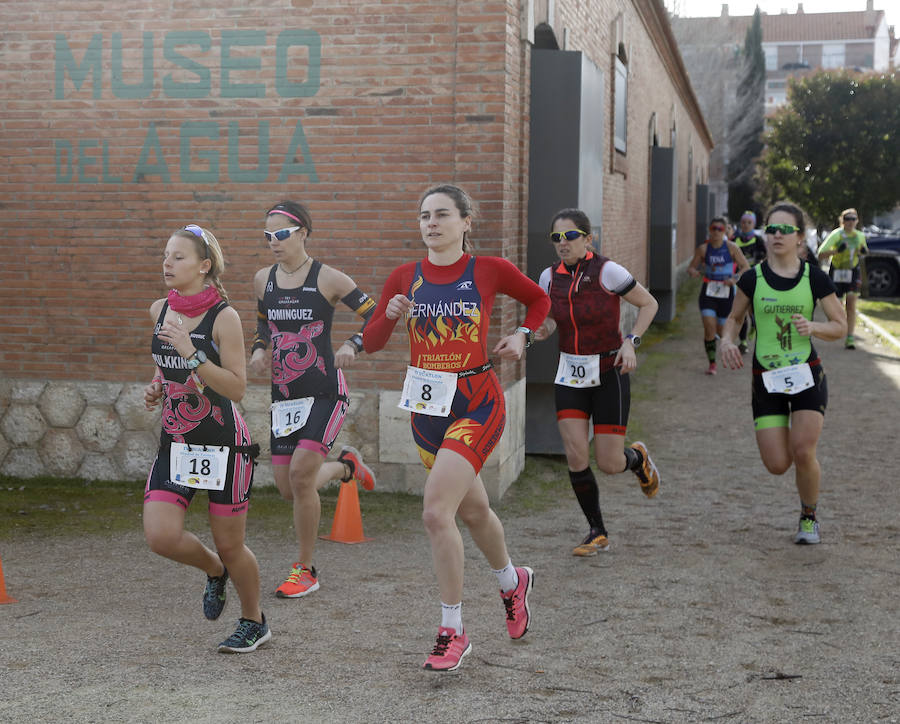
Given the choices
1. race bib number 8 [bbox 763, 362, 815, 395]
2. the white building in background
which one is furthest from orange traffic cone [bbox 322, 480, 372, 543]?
the white building in background

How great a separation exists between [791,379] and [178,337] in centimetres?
383

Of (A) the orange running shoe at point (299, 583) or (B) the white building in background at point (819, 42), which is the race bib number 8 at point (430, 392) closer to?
(A) the orange running shoe at point (299, 583)

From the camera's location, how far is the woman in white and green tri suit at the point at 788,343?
21.7ft

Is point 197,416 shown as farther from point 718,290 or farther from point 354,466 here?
point 718,290

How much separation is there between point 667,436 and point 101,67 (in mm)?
6199

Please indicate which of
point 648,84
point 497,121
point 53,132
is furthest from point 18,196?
point 648,84

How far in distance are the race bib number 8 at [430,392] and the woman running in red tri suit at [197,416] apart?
739 millimetres

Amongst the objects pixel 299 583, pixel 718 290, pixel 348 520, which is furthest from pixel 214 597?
pixel 718 290

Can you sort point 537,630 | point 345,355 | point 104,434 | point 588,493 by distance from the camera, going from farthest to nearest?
point 104,434, point 588,493, point 345,355, point 537,630

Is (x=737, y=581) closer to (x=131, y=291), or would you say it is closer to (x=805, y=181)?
(x=131, y=291)

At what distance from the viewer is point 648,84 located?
1933cm

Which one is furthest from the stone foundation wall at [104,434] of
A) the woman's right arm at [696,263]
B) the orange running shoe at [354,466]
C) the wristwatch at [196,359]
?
the woman's right arm at [696,263]

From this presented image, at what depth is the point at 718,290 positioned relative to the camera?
14.5m

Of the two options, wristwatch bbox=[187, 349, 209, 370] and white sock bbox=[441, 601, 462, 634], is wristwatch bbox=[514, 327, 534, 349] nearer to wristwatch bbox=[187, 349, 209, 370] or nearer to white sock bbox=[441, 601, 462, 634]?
white sock bbox=[441, 601, 462, 634]
